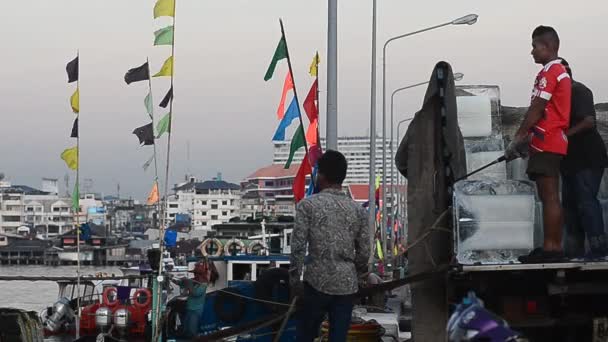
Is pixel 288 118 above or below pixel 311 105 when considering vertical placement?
below

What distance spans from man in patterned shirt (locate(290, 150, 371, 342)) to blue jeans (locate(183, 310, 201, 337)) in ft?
14.3

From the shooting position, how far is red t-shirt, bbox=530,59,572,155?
290 inches

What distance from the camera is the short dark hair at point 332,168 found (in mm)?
7555

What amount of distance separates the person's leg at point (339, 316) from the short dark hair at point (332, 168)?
0.80m

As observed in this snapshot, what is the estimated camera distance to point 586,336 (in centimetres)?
788

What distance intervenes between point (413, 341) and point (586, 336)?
48.1 inches

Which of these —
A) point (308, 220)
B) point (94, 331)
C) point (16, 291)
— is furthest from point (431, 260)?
point (16, 291)

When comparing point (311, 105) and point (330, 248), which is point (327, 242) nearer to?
point (330, 248)

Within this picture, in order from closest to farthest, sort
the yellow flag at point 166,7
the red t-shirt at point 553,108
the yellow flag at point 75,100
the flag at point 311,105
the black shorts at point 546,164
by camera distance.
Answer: the red t-shirt at point 553,108, the black shorts at point 546,164, the yellow flag at point 166,7, the yellow flag at point 75,100, the flag at point 311,105

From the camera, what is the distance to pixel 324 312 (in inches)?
301

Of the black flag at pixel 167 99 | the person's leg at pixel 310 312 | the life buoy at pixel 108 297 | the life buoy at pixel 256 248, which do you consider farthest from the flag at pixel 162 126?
the life buoy at pixel 256 248

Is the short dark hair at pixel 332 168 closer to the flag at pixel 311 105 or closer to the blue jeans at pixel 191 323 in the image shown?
the blue jeans at pixel 191 323

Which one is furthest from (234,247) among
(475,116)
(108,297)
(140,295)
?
(475,116)

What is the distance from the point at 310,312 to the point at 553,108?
2135 mm
